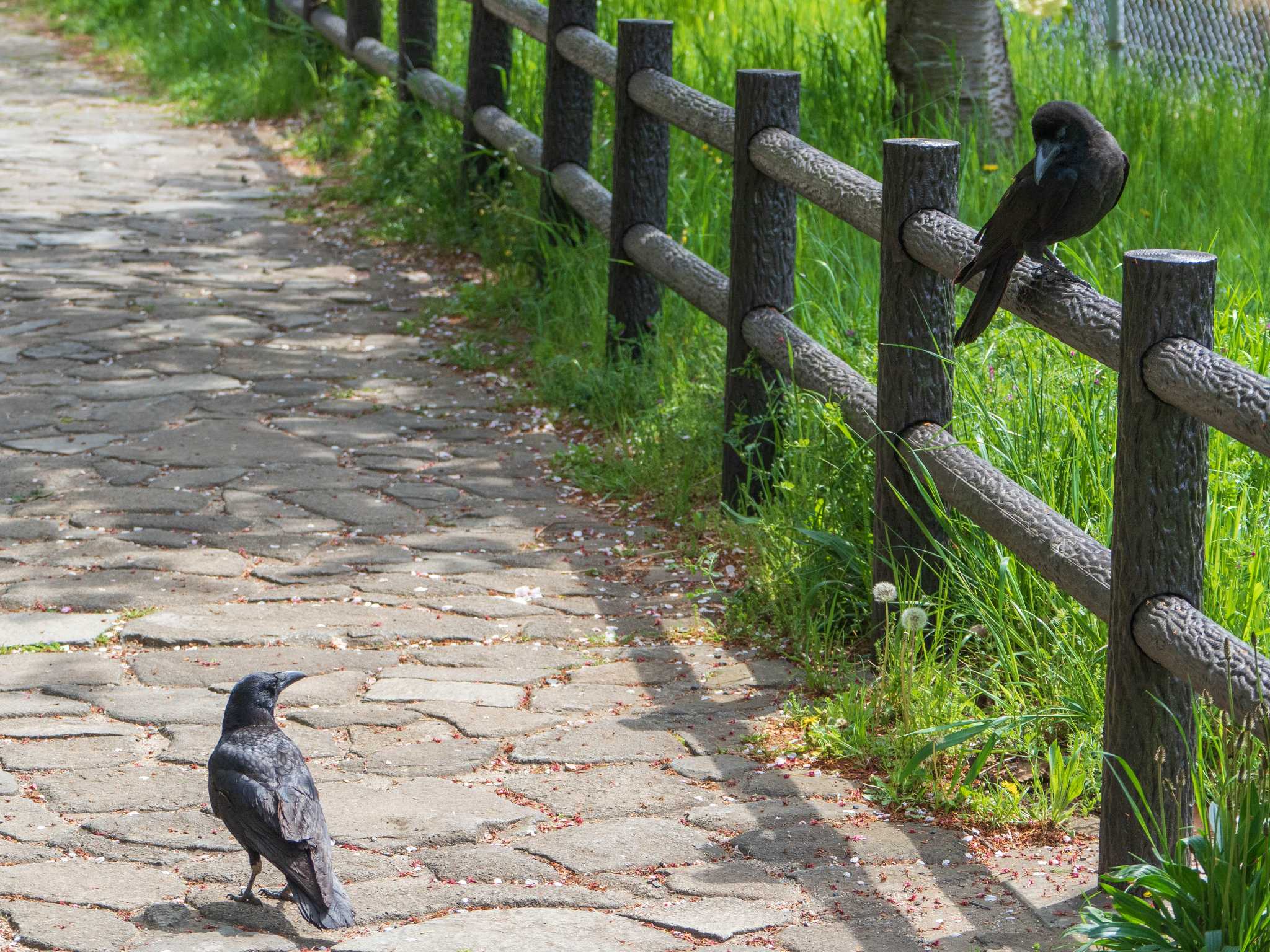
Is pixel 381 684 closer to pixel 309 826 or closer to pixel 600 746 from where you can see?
pixel 600 746

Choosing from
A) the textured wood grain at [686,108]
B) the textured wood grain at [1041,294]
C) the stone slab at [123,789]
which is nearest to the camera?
the textured wood grain at [1041,294]

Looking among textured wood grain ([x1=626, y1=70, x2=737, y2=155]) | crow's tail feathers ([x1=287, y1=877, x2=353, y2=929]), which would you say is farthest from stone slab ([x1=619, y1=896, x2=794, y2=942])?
textured wood grain ([x1=626, y1=70, x2=737, y2=155])

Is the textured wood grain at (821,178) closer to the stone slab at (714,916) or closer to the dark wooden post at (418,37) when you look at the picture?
the stone slab at (714,916)

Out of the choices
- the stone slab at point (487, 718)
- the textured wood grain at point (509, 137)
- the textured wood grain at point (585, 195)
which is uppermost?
the textured wood grain at point (509, 137)

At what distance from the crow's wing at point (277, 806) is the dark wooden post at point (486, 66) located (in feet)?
17.7

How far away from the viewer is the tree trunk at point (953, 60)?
7125 millimetres

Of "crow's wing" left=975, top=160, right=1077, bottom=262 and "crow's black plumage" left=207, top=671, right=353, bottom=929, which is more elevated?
"crow's wing" left=975, top=160, right=1077, bottom=262

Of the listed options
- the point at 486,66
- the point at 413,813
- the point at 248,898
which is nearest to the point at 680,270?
the point at 413,813

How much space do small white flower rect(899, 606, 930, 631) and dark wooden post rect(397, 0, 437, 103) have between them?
6708 mm

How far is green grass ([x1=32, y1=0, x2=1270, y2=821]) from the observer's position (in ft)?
12.0

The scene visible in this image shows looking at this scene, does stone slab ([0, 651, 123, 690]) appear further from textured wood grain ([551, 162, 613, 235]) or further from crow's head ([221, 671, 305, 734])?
textured wood grain ([551, 162, 613, 235])

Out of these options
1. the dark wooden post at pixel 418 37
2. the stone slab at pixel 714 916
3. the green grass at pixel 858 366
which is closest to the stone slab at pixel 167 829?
the stone slab at pixel 714 916

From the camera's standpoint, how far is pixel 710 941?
304cm

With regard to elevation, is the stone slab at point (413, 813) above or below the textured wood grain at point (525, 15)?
below
